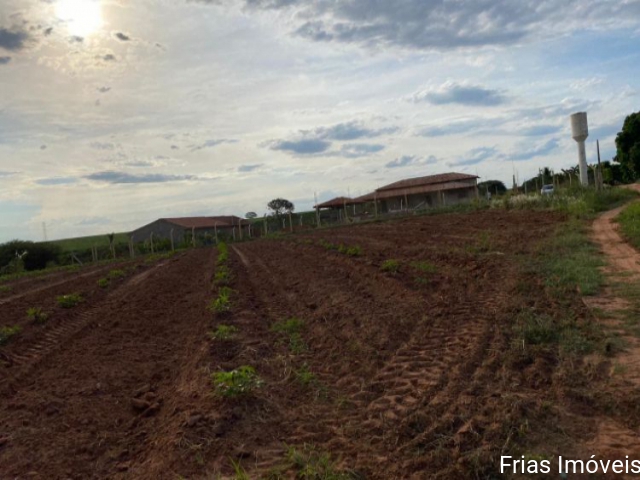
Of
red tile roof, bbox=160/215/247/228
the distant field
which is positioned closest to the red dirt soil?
the distant field

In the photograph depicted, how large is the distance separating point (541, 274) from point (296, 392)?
5.19 m

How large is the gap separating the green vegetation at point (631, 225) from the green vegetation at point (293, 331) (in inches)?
279

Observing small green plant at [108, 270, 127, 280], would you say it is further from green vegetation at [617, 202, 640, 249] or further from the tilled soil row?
green vegetation at [617, 202, 640, 249]

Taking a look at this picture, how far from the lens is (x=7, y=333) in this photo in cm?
850

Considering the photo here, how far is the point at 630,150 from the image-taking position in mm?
39031

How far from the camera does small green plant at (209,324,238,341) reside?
6961 mm

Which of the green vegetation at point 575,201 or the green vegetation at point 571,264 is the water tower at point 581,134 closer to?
the green vegetation at point 575,201

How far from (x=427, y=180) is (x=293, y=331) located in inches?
1830

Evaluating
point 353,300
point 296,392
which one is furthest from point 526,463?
point 353,300

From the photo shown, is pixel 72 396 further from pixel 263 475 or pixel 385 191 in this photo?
pixel 385 191

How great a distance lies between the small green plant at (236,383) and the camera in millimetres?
4746

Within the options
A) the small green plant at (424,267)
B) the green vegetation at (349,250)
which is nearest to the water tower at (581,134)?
the green vegetation at (349,250)

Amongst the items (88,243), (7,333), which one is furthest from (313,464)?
(88,243)

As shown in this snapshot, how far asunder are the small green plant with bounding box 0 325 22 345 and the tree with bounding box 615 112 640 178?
40194 millimetres
